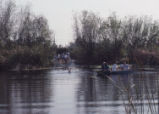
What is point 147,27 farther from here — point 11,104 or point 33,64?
point 11,104

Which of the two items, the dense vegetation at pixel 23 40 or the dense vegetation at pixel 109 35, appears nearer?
the dense vegetation at pixel 23 40

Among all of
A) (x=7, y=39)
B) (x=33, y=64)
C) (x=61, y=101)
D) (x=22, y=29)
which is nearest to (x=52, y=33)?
(x=22, y=29)

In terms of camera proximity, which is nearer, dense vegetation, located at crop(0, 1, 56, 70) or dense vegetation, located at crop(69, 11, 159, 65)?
dense vegetation, located at crop(0, 1, 56, 70)

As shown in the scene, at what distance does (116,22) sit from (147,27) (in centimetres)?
770

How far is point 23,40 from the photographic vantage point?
3132 inches

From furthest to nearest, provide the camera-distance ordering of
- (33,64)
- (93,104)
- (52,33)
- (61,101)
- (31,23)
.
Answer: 1. (52,33)
2. (31,23)
3. (33,64)
4. (61,101)
5. (93,104)

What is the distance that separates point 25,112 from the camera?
1467 centimetres

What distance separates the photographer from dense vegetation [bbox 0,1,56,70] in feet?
203

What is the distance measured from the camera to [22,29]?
76.5m

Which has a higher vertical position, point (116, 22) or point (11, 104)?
point (116, 22)

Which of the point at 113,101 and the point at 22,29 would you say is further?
the point at 22,29

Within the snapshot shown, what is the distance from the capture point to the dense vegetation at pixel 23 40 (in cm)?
6178

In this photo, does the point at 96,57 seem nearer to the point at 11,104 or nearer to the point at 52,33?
the point at 52,33

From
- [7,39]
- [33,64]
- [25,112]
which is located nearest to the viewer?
[25,112]
